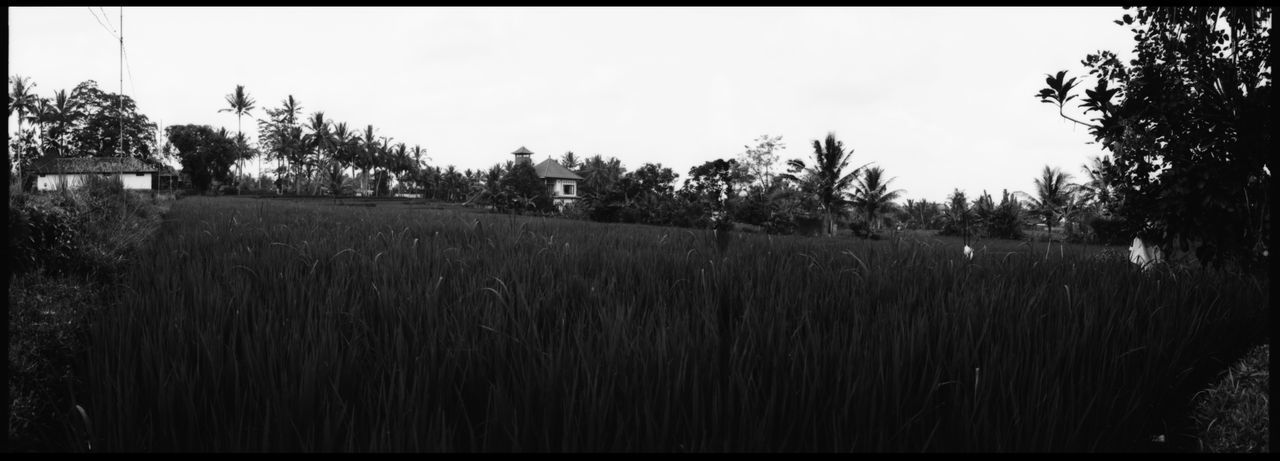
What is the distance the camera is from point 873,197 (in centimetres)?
2720

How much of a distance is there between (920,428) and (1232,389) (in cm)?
130

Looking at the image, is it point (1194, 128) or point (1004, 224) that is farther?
point (1004, 224)

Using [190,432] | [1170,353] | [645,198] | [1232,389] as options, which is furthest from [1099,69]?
[645,198]

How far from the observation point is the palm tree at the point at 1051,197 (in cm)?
2888

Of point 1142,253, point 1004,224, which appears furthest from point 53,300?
point 1004,224

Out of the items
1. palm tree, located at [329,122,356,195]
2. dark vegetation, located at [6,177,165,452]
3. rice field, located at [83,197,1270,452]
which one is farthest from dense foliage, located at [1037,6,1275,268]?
palm tree, located at [329,122,356,195]

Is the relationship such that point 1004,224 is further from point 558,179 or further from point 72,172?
point 72,172

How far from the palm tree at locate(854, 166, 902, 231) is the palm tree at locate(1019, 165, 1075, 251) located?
7.79 m

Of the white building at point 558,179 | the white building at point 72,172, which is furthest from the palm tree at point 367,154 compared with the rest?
the white building at point 72,172

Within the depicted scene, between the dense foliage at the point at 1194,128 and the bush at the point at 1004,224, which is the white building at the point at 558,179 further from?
the dense foliage at the point at 1194,128

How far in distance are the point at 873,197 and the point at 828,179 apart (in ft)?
9.44

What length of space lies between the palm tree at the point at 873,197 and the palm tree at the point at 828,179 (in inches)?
44.3

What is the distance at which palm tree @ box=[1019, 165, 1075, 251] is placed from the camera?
1137 inches

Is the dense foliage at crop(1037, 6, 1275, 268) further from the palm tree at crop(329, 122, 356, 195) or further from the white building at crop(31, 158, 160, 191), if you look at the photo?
the palm tree at crop(329, 122, 356, 195)
